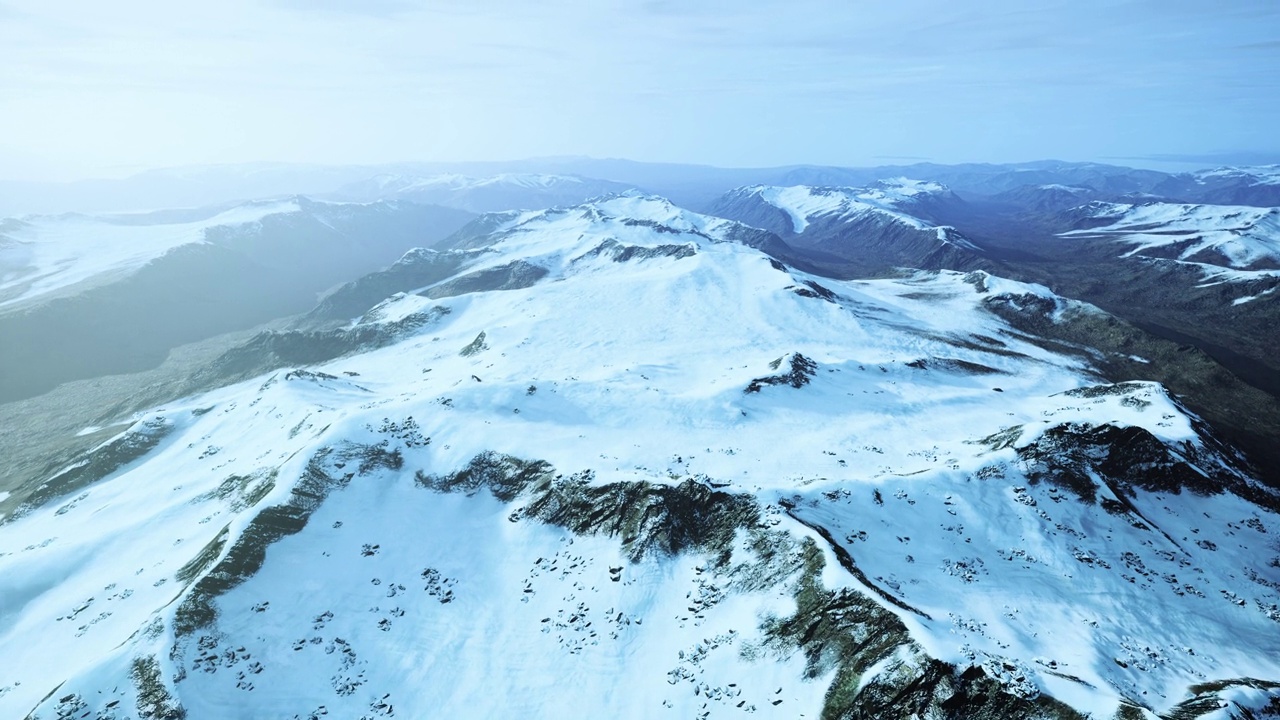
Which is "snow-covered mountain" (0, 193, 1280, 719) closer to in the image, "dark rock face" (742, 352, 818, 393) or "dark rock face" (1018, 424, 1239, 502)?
"dark rock face" (1018, 424, 1239, 502)

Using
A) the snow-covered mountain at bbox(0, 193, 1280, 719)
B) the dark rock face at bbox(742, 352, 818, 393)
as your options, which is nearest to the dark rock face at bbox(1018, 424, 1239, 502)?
the snow-covered mountain at bbox(0, 193, 1280, 719)

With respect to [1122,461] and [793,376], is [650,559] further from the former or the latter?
[1122,461]

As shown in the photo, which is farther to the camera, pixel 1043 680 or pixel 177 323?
pixel 177 323

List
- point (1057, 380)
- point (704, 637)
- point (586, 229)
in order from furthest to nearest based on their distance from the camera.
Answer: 1. point (586, 229)
2. point (1057, 380)
3. point (704, 637)

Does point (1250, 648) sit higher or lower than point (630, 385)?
lower

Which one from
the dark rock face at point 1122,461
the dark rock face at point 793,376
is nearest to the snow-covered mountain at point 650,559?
the dark rock face at point 1122,461

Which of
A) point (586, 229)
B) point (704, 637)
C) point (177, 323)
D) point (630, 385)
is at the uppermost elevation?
point (586, 229)

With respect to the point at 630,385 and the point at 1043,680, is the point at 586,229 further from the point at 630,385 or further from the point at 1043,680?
the point at 1043,680

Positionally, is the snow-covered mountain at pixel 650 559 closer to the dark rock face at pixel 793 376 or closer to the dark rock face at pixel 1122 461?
the dark rock face at pixel 1122 461

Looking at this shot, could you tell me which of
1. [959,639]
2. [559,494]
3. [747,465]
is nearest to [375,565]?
[559,494]
